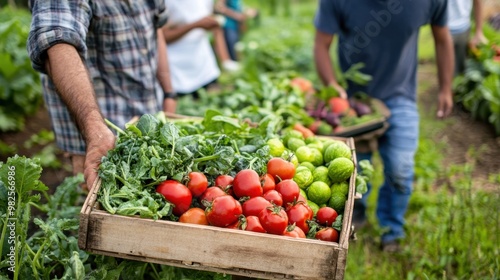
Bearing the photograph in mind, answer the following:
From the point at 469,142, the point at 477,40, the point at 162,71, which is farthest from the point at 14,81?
the point at 477,40

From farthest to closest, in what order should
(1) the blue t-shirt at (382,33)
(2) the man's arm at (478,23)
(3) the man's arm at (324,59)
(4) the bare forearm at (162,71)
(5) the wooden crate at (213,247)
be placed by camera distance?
1. (2) the man's arm at (478,23)
2. (3) the man's arm at (324,59)
3. (1) the blue t-shirt at (382,33)
4. (4) the bare forearm at (162,71)
5. (5) the wooden crate at (213,247)

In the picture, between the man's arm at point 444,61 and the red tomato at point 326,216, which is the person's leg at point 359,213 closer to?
the man's arm at point 444,61

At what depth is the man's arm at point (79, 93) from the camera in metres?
2.54

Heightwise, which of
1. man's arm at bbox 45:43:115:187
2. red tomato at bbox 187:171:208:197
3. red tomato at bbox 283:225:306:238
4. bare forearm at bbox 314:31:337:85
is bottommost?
bare forearm at bbox 314:31:337:85

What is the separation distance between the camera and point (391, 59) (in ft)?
14.2

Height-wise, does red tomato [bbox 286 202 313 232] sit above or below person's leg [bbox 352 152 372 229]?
above

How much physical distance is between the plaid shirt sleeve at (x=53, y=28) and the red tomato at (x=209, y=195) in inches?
40.1

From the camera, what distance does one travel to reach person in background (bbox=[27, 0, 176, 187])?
2.63m

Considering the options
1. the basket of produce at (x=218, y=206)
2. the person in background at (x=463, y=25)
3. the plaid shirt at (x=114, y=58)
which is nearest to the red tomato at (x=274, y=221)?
the basket of produce at (x=218, y=206)

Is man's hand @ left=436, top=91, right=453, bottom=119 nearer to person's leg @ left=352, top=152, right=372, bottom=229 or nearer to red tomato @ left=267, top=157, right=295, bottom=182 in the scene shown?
person's leg @ left=352, top=152, right=372, bottom=229

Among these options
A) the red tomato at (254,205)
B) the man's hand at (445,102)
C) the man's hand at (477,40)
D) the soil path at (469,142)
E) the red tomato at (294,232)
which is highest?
the red tomato at (254,205)

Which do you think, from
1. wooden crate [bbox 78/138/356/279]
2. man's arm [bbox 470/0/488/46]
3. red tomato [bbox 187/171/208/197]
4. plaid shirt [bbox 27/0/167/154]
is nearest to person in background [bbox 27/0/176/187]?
plaid shirt [bbox 27/0/167/154]

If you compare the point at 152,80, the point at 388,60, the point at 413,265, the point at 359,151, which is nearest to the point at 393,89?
the point at 388,60

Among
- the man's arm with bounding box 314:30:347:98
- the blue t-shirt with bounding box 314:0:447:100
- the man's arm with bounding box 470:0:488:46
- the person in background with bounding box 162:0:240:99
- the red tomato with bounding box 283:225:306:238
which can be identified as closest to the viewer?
the red tomato with bounding box 283:225:306:238
